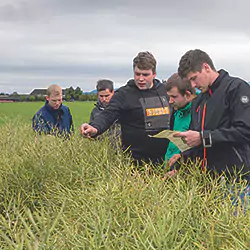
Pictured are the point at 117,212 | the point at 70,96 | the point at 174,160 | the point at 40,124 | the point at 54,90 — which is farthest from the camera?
the point at 70,96

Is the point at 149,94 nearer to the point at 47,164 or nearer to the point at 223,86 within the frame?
the point at 47,164

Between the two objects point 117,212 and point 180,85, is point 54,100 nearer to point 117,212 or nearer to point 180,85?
point 180,85

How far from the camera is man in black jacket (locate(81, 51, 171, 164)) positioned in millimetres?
4480

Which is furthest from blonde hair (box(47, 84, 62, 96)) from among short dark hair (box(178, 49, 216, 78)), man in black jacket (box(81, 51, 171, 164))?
short dark hair (box(178, 49, 216, 78))

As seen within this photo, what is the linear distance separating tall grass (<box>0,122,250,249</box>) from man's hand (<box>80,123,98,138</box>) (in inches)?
7.8

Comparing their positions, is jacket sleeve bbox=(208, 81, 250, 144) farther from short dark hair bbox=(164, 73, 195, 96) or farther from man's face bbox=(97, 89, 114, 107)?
man's face bbox=(97, 89, 114, 107)

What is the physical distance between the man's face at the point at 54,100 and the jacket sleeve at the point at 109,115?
5.89 ft

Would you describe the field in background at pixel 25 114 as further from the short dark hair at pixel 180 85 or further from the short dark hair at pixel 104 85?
the short dark hair at pixel 180 85

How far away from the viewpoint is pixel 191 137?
3.12 m

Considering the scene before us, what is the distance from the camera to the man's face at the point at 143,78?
447cm

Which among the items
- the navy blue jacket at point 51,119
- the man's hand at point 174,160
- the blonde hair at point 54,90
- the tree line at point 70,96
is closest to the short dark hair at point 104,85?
the blonde hair at point 54,90

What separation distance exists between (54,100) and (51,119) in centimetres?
27

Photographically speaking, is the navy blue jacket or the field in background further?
the field in background

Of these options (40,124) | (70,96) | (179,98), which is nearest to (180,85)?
(179,98)
